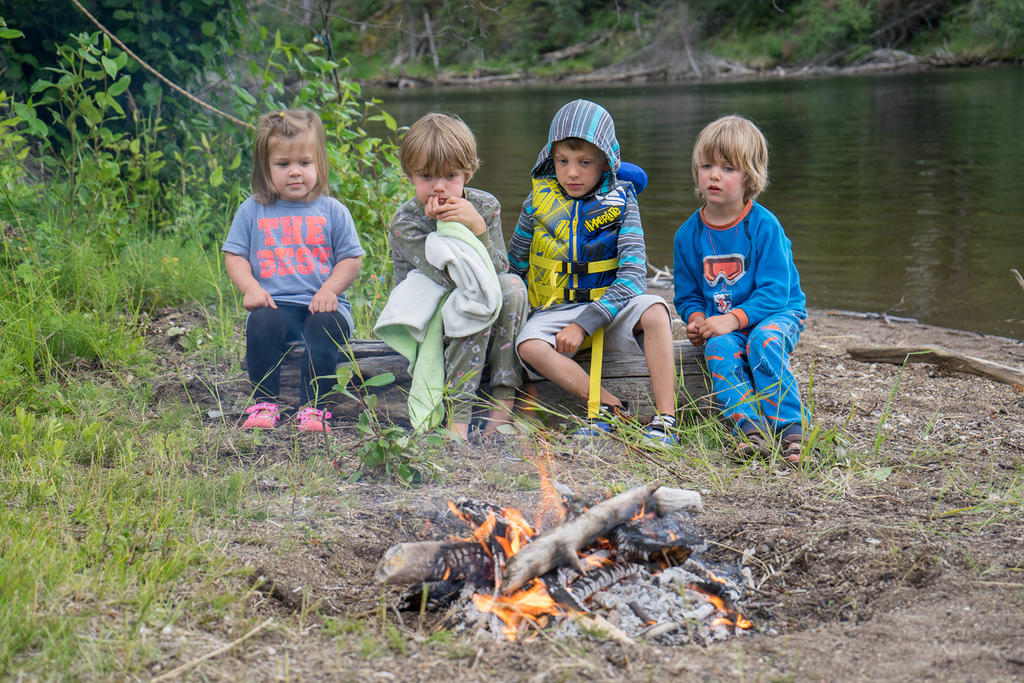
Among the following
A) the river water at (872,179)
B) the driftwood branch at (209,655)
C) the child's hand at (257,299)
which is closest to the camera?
the driftwood branch at (209,655)

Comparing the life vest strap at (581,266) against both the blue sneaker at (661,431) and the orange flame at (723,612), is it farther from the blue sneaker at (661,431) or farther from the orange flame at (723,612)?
the orange flame at (723,612)

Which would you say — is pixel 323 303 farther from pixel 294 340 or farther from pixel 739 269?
pixel 739 269

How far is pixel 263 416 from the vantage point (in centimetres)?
380

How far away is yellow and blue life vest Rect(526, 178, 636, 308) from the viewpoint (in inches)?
154

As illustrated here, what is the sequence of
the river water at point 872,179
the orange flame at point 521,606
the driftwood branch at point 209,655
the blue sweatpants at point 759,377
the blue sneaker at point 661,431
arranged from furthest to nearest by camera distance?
the river water at point 872,179
the blue sweatpants at point 759,377
the blue sneaker at point 661,431
the orange flame at point 521,606
the driftwood branch at point 209,655

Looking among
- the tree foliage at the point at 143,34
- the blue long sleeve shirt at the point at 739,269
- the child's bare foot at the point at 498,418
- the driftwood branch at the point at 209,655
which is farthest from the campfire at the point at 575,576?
the tree foliage at the point at 143,34

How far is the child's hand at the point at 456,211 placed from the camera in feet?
12.3

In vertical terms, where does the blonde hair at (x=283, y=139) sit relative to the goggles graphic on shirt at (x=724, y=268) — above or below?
above

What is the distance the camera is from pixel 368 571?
2658 mm

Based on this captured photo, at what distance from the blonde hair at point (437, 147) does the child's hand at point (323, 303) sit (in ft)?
2.13

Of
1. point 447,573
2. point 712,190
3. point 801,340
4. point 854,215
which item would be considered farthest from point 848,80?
point 447,573

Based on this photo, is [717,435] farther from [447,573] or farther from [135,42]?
[135,42]

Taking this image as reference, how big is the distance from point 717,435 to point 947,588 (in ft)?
3.95

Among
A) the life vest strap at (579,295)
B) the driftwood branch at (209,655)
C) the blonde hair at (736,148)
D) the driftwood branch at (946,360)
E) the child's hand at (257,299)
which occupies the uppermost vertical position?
the blonde hair at (736,148)
